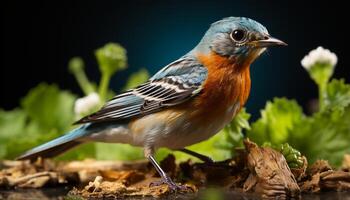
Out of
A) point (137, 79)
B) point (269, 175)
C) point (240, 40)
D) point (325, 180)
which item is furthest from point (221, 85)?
point (137, 79)

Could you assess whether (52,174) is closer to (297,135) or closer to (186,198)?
(186,198)

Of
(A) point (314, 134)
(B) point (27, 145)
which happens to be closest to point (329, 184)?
(A) point (314, 134)

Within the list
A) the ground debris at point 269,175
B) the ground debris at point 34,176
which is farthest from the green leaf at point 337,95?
the ground debris at point 34,176

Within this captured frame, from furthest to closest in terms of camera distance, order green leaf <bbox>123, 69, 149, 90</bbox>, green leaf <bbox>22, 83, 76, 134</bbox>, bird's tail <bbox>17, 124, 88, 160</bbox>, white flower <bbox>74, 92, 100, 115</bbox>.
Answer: green leaf <bbox>123, 69, 149, 90</bbox> < green leaf <bbox>22, 83, 76, 134</bbox> < white flower <bbox>74, 92, 100, 115</bbox> < bird's tail <bbox>17, 124, 88, 160</bbox>

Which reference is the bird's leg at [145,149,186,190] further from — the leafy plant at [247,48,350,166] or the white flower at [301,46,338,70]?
the white flower at [301,46,338,70]

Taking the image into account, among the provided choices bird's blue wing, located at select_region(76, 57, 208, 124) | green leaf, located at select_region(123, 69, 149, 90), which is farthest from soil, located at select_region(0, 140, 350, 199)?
green leaf, located at select_region(123, 69, 149, 90)

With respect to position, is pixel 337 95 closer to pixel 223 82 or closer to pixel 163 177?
pixel 223 82
